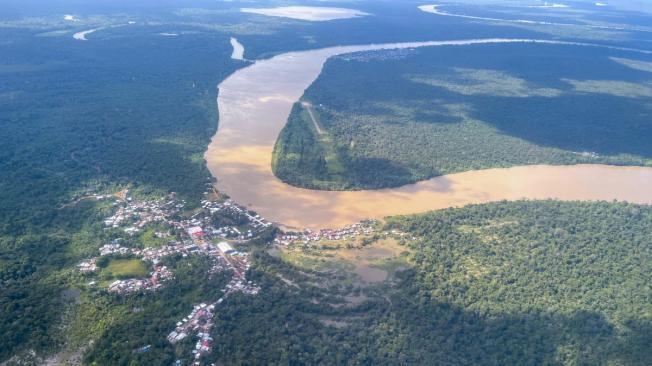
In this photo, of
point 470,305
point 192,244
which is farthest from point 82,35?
point 470,305

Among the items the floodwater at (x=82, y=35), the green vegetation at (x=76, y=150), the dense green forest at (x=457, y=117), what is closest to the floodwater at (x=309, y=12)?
the dense green forest at (x=457, y=117)

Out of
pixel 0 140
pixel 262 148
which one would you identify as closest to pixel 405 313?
pixel 262 148

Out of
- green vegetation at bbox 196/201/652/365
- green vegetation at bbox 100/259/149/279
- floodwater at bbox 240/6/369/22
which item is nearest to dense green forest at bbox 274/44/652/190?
green vegetation at bbox 196/201/652/365

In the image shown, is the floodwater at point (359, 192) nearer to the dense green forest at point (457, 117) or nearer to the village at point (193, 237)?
the dense green forest at point (457, 117)

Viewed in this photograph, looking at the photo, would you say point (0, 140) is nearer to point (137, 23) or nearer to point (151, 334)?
point (151, 334)

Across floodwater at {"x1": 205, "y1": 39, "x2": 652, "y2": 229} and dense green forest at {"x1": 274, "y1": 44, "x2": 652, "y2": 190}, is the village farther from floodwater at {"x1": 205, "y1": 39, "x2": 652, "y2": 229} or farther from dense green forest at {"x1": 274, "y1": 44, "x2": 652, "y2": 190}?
dense green forest at {"x1": 274, "y1": 44, "x2": 652, "y2": 190}

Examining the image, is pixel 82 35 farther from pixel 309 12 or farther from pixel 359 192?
pixel 359 192
